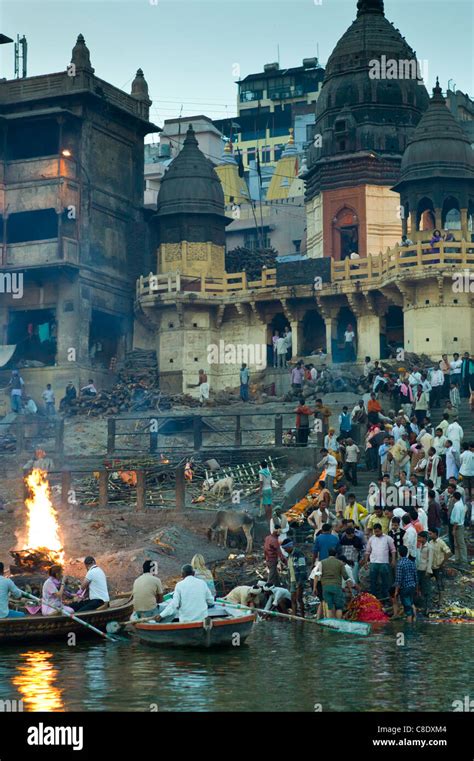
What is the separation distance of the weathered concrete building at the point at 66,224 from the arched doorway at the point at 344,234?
744cm

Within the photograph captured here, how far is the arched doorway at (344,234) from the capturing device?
48969 mm

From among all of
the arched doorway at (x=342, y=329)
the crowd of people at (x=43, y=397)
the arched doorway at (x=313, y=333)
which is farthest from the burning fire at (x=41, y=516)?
the arched doorway at (x=313, y=333)

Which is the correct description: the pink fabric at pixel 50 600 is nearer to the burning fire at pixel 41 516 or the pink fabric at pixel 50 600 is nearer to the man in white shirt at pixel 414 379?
the burning fire at pixel 41 516

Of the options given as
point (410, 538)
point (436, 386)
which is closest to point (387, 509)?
point (410, 538)

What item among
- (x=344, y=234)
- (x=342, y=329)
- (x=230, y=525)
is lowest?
(x=230, y=525)

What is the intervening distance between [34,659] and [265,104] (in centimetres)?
7889

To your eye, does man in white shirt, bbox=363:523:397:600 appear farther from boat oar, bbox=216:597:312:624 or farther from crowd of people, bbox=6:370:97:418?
crowd of people, bbox=6:370:97:418

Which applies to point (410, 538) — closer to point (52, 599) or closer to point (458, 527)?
point (458, 527)

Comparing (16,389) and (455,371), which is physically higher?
(16,389)

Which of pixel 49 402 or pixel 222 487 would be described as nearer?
pixel 222 487

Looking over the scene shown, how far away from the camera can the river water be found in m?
15.3

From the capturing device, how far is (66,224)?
151 feet

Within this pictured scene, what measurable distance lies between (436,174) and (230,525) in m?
19.8
